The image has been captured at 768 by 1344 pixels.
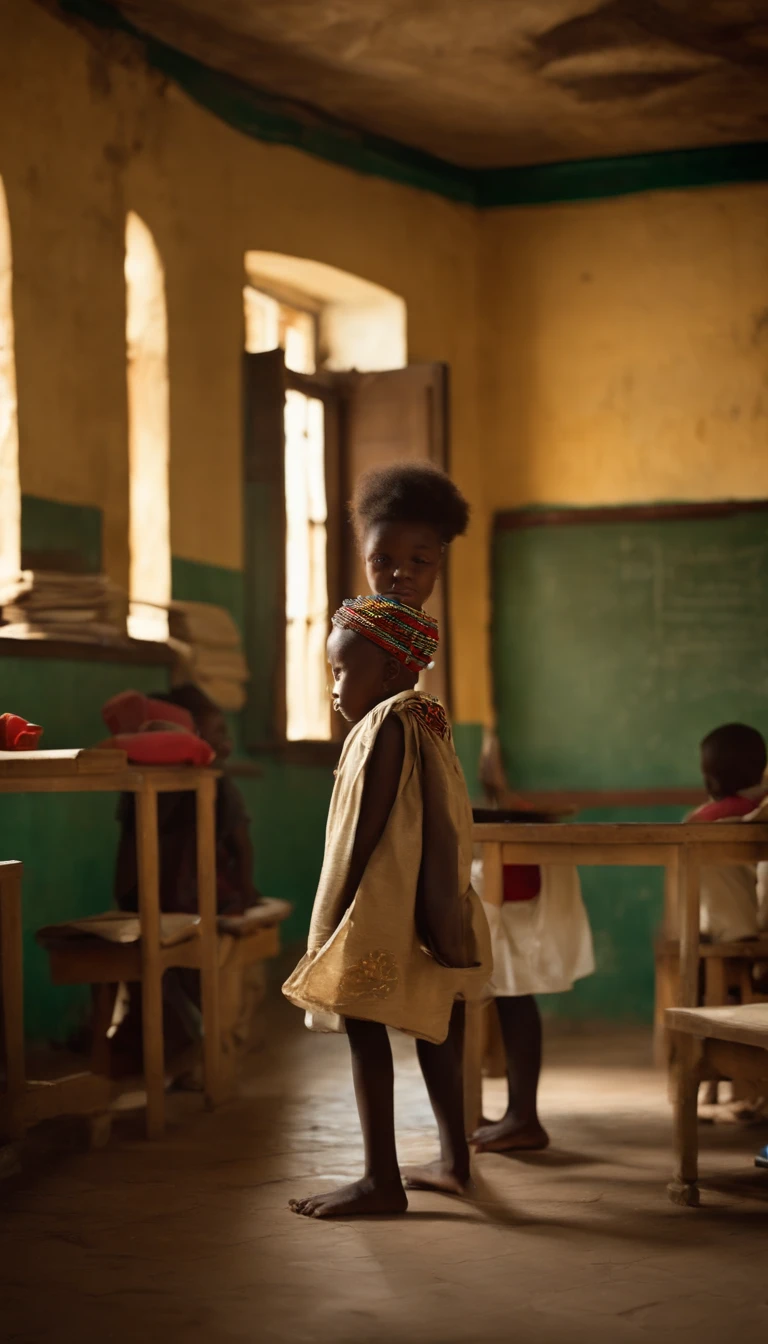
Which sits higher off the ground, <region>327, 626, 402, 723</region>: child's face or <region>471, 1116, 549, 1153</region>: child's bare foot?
<region>327, 626, 402, 723</region>: child's face

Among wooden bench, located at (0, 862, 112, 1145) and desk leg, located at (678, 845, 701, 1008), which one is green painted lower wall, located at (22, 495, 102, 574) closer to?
wooden bench, located at (0, 862, 112, 1145)

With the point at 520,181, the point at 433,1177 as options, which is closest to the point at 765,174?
the point at 520,181

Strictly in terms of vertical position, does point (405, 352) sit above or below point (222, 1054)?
above

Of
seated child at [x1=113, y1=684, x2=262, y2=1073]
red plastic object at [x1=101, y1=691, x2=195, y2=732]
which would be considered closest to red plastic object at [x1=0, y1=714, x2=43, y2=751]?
red plastic object at [x1=101, y1=691, x2=195, y2=732]

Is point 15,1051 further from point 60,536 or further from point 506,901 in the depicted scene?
point 60,536

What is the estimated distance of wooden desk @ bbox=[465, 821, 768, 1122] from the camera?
12.5 ft

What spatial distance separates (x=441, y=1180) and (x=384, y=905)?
71 centimetres

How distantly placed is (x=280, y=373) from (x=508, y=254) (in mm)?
1731

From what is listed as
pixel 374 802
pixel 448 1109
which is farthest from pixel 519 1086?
pixel 374 802

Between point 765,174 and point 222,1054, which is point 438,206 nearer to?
point 765,174

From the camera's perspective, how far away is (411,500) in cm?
372

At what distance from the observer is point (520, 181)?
7.75 m

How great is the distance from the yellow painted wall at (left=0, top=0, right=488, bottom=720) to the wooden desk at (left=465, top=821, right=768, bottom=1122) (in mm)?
2338

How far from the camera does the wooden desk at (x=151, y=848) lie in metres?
3.86
